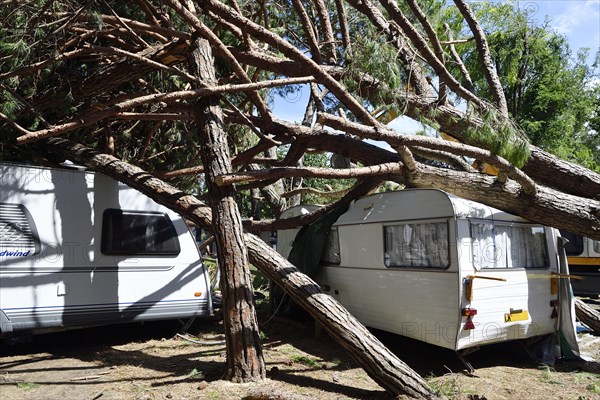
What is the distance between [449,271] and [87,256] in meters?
4.73

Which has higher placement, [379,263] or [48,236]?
[48,236]

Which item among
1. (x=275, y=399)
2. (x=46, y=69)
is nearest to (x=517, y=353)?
(x=275, y=399)

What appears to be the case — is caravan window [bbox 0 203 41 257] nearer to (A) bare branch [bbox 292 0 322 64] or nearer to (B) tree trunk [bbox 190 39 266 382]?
(B) tree trunk [bbox 190 39 266 382]

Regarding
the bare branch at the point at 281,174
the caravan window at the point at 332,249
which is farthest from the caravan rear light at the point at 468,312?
the caravan window at the point at 332,249

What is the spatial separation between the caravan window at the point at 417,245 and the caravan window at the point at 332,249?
49.4 inches

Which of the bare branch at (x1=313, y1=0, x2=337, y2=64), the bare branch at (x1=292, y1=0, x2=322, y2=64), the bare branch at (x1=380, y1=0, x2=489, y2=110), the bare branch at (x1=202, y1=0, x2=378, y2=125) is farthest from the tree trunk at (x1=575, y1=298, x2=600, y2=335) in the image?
the bare branch at (x1=292, y1=0, x2=322, y2=64)

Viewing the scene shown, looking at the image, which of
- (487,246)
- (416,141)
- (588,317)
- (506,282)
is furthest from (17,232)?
(588,317)

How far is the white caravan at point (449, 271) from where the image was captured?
19.3ft

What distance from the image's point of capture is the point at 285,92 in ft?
41.5

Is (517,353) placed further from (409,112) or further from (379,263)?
(409,112)

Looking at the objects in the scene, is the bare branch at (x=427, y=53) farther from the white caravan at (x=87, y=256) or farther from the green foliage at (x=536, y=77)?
the green foliage at (x=536, y=77)

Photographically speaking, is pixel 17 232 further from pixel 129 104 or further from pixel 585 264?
pixel 585 264

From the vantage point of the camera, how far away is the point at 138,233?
291 inches

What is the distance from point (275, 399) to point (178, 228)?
3963 mm
